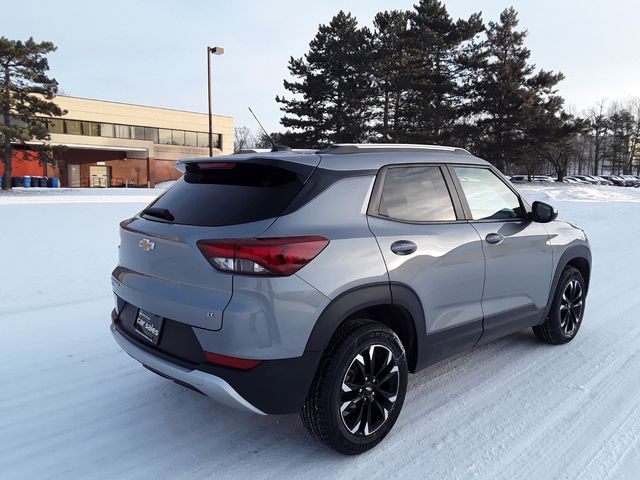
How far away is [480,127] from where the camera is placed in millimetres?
35875

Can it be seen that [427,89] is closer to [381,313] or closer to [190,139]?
[190,139]

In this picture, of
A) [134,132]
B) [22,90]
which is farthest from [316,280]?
[134,132]

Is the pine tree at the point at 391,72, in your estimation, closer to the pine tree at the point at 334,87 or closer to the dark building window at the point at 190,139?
the pine tree at the point at 334,87

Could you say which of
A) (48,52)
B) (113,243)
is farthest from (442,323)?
(48,52)

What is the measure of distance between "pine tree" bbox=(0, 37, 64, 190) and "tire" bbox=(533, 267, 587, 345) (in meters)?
29.2

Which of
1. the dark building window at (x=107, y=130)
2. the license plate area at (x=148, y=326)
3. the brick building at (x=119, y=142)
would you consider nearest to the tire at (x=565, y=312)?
the license plate area at (x=148, y=326)

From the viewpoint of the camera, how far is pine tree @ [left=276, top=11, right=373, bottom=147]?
32.7 meters

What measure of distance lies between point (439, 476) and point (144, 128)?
50.1 m

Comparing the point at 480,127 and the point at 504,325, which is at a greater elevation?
the point at 480,127

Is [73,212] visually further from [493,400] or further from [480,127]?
[480,127]

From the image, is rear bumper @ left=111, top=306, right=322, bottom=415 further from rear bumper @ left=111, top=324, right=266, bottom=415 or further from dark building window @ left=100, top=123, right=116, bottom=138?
dark building window @ left=100, top=123, right=116, bottom=138

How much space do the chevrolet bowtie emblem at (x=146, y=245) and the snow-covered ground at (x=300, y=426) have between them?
3.76ft

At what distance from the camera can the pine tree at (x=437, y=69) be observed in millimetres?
34031

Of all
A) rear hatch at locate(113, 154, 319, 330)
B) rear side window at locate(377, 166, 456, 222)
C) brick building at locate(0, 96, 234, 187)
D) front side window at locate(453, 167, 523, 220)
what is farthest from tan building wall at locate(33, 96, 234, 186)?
rear side window at locate(377, 166, 456, 222)
